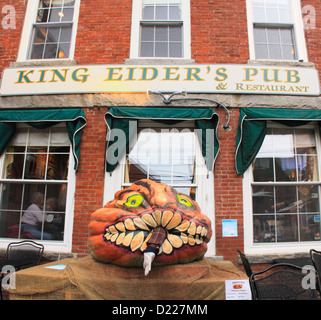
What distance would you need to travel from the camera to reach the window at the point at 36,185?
196 inches

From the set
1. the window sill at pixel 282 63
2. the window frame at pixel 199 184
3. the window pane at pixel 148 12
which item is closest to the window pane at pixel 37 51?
the window pane at pixel 148 12

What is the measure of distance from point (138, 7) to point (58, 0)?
2.02 meters

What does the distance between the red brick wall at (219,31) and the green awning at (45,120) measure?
9.16 ft

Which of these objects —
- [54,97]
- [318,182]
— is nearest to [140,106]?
[54,97]

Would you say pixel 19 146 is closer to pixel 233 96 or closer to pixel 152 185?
pixel 152 185

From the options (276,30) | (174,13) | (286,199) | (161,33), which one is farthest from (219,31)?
(286,199)

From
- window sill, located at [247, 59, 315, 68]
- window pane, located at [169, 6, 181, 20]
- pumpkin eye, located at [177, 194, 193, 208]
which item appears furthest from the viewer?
window pane, located at [169, 6, 181, 20]

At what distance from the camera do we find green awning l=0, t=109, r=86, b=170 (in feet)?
16.2

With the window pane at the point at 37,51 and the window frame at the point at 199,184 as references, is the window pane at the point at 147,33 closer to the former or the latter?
the window pane at the point at 37,51

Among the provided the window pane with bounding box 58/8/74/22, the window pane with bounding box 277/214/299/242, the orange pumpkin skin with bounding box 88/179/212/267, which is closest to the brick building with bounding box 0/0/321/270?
the window pane with bounding box 277/214/299/242

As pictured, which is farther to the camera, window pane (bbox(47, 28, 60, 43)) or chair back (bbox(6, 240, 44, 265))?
window pane (bbox(47, 28, 60, 43))

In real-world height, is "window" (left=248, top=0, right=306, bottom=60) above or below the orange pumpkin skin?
above

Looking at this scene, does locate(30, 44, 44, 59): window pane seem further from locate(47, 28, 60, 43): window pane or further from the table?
the table

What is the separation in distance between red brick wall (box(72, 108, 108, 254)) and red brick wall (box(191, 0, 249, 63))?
250cm
